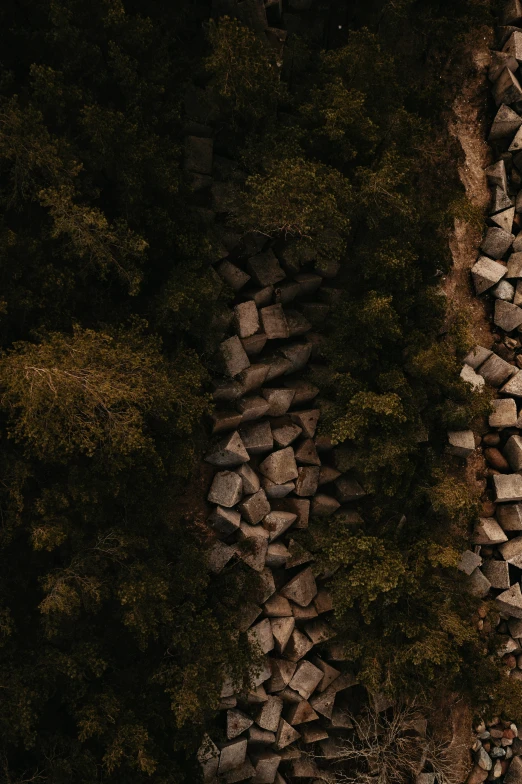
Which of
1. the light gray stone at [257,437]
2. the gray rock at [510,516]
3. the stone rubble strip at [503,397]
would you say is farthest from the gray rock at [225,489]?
the gray rock at [510,516]

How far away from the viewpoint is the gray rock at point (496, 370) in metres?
16.7

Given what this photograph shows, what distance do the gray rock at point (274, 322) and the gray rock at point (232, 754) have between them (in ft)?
27.9

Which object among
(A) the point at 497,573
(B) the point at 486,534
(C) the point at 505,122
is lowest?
(A) the point at 497,573

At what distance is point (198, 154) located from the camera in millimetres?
14734

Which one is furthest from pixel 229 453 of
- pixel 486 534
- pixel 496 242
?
pixel 496 242

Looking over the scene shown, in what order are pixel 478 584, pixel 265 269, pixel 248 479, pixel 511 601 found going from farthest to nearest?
pixel 511 601 → pixel 478 584 → pixel 265 269 → pixel 248 479

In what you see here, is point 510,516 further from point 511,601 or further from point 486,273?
point 486,273

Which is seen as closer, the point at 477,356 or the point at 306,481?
the point at 306,481

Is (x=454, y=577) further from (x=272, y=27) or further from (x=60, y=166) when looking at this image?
(x=272, y=27)

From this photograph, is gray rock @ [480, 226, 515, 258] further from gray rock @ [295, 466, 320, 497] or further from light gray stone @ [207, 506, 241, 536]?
light gray stone @ [207, 506, 241, 536]

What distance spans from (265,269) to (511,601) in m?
9.62

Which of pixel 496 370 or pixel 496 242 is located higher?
pixel 496 242

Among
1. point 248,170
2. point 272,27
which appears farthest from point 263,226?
point 272,27

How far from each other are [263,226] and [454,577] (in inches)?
344
